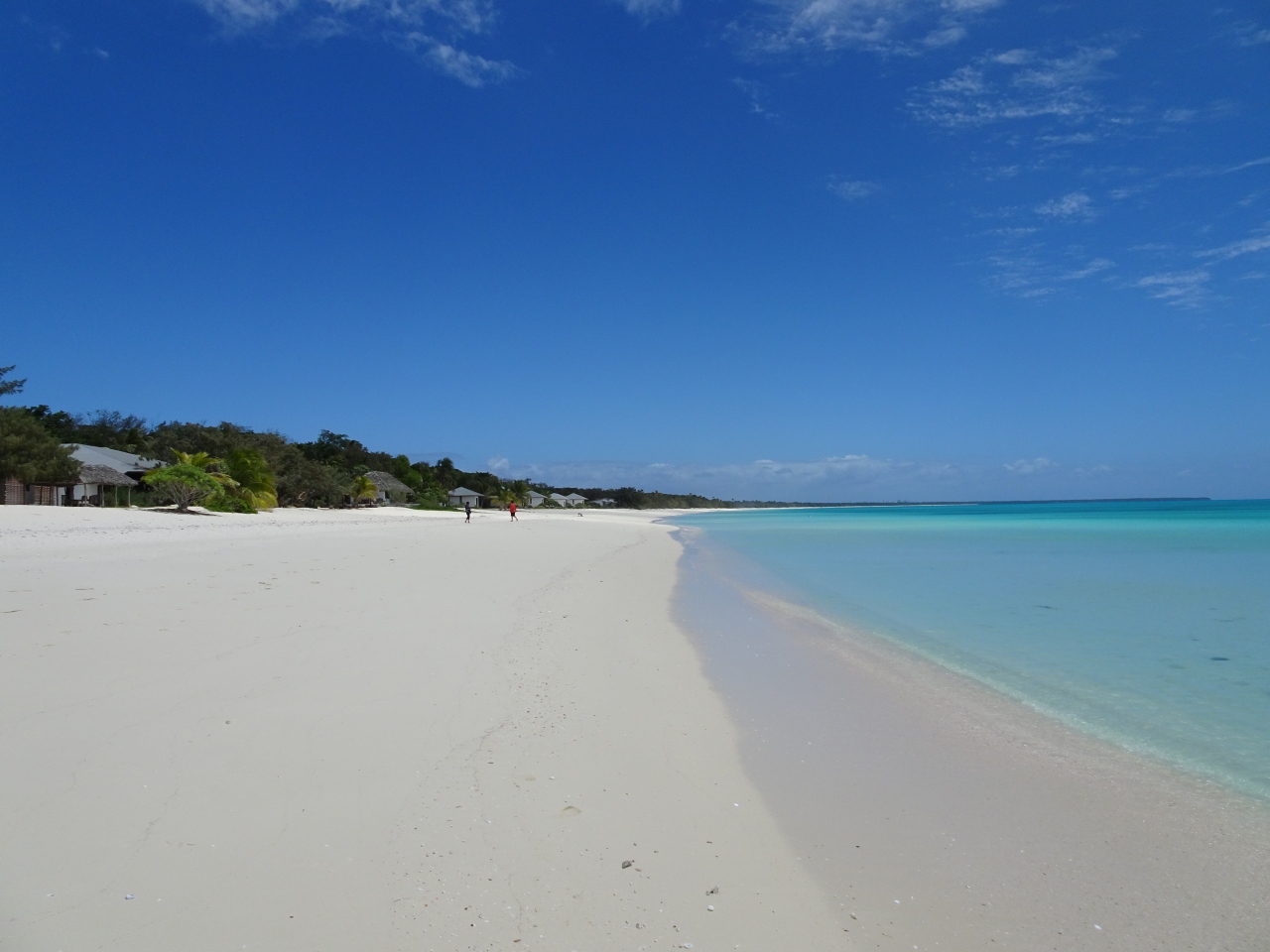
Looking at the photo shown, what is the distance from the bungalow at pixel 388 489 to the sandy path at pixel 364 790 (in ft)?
184

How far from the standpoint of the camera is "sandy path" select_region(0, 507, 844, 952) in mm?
2512

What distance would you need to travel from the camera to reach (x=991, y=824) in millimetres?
3586

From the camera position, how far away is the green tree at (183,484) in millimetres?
27844

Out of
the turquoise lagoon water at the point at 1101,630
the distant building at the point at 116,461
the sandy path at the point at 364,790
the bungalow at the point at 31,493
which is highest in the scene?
the distant building at the point at 116,461

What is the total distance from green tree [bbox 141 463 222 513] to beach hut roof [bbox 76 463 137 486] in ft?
21.7

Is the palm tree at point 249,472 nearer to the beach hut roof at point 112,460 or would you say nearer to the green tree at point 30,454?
the beach hut roof at point 112,460

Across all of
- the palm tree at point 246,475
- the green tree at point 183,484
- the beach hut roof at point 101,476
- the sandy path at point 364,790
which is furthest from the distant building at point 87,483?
the sandy path at point 364,790

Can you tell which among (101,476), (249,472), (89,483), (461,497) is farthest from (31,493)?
(461,497)

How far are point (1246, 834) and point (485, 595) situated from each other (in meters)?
7.94

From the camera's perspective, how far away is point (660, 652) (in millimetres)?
7109

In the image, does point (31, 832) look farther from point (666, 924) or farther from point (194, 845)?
point (666, 924)

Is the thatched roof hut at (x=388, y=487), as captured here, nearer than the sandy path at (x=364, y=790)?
No

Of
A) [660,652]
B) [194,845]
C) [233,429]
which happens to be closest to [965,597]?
[660,652]

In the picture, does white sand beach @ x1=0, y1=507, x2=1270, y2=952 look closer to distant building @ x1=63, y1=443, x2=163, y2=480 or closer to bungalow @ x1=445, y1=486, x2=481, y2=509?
distant building @ x1=63, y1=443, x2=163, y2=480
